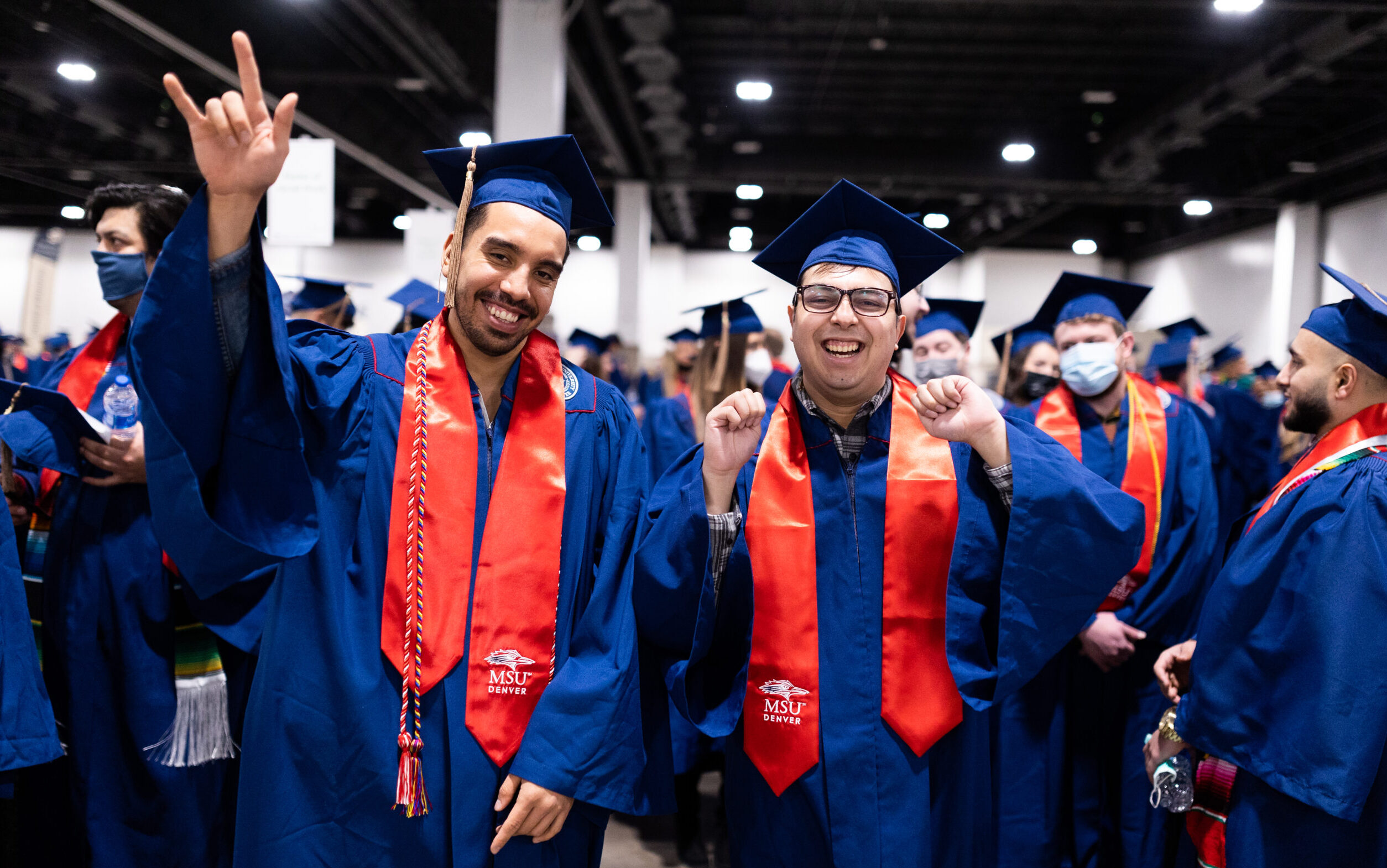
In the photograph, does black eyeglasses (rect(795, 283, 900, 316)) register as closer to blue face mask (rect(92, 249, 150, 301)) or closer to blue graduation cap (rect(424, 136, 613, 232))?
blue graduation cap (rect(424, 136, 613, 232))

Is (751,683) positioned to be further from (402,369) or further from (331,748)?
(402,369)

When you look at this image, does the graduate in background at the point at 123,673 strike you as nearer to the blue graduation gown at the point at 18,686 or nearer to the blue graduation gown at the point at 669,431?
the blue graduation gown at the point at 18,686

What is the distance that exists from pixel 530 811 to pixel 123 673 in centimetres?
151

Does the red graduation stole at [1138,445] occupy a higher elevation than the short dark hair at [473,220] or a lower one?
lower

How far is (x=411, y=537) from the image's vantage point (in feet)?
5.76

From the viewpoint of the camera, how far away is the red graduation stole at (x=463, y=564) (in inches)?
67.9

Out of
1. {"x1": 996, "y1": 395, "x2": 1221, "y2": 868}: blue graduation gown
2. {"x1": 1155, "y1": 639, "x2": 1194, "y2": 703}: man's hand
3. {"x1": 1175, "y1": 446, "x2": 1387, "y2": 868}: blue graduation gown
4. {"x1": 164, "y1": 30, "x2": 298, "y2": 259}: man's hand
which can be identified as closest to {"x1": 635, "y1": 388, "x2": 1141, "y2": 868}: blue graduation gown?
{"x1": 1175, "y1": 446, "x2": 1387, "y2": 868}: blue graduation gown

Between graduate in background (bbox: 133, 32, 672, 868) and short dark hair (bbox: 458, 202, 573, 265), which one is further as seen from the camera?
short dark hair (bbox: 458, 202, 573, 265)

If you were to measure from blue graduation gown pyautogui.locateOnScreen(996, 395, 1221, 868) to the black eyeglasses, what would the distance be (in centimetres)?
170

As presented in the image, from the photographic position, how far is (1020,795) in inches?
120

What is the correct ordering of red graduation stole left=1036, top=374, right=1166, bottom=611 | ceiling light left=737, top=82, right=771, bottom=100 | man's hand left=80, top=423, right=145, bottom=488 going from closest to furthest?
man's hand left=80, top=423, right=145, bottom=488, red graduation stole left=1036, top=374, right=1166, bottom=611, ceiling light left=737, top=82, right=771, bottom=100

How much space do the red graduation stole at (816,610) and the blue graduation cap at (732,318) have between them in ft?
8.52

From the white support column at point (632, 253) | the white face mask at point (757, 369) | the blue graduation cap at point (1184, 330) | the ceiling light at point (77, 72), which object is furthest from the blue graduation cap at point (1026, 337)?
the white support column at point (632, 253)

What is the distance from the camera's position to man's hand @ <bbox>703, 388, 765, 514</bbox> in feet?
5.83
